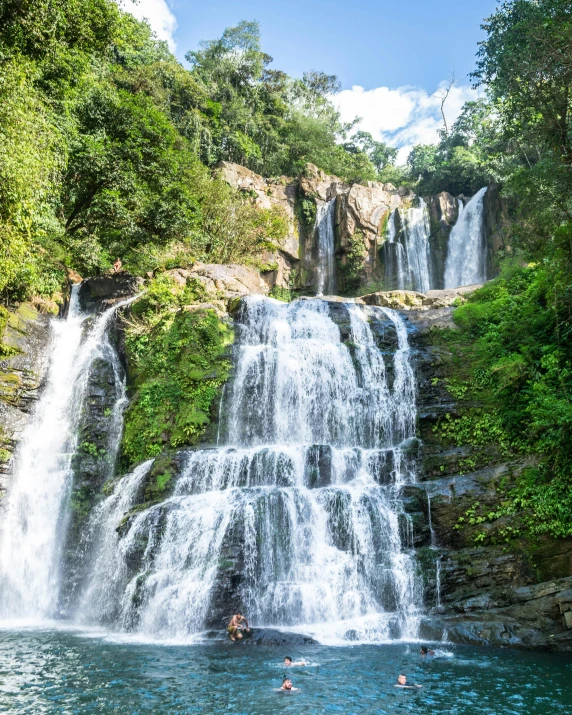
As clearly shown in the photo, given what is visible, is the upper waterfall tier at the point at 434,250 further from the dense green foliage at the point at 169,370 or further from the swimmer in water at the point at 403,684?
the swimmer in water at the point at 403,684

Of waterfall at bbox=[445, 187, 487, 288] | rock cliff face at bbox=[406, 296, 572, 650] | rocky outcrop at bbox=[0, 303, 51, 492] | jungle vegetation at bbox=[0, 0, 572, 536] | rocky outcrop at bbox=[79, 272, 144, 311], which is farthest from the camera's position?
waterfall at bbox=[445, 187, 487, 288]

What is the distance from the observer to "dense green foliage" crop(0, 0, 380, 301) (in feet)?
53.7

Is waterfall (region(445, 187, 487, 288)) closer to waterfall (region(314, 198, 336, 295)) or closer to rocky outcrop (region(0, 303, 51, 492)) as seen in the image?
waterfall (region(314, 198, 336, 295))

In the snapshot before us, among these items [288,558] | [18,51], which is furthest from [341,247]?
[288,558]

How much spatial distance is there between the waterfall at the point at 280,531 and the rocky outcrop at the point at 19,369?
4.30m

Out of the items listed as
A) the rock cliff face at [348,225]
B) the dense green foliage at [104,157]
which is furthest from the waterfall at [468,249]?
the dense green foliage at [104,157]

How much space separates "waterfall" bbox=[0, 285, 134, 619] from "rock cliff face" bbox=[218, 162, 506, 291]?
15648 mm

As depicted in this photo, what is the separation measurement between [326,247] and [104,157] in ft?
53.9

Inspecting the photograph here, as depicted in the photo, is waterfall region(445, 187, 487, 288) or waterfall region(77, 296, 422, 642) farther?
waterfall region(445, 187, 487, 288)

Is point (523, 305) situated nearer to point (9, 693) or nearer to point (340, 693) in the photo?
point (340, 693)

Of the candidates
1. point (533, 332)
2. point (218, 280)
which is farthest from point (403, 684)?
point (218, 280)

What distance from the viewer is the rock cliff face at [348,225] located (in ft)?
111

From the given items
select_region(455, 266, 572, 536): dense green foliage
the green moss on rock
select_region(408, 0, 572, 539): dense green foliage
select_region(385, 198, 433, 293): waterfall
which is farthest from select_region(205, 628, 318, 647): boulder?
select_region(385, 198, 433, 293): waterfall

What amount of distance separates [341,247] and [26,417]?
22.4 metres
